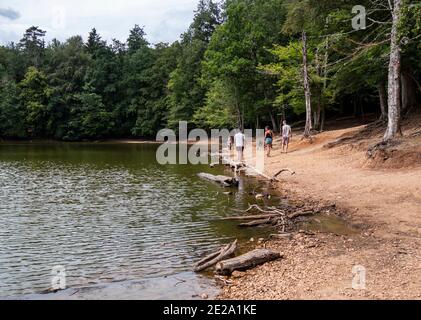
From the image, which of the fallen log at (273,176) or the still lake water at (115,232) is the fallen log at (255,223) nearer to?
the still lake water at (115,232)

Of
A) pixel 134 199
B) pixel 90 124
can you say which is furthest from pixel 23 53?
pixel 134 199

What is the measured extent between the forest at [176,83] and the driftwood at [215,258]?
72.5 feet

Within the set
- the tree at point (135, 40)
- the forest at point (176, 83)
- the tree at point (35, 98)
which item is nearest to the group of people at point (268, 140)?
the forest at point (176, 83)

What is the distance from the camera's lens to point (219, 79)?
4941cm

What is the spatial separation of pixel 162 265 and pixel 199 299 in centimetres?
210

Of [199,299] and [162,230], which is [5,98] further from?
[199,299]

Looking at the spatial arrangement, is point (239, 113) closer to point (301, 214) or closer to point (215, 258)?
point (301, 214)

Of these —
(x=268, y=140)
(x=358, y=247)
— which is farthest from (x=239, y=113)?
(x=358, y=247)

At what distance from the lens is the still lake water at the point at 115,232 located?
8070 millimetres

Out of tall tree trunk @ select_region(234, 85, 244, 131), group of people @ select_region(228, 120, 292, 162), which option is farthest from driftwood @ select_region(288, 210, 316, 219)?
tall tree trunk @ select_region(234, 85, 244, 131)

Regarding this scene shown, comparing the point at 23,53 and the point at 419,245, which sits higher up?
the point at 23,53

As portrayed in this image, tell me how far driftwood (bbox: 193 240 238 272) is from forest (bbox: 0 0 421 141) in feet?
72.5
